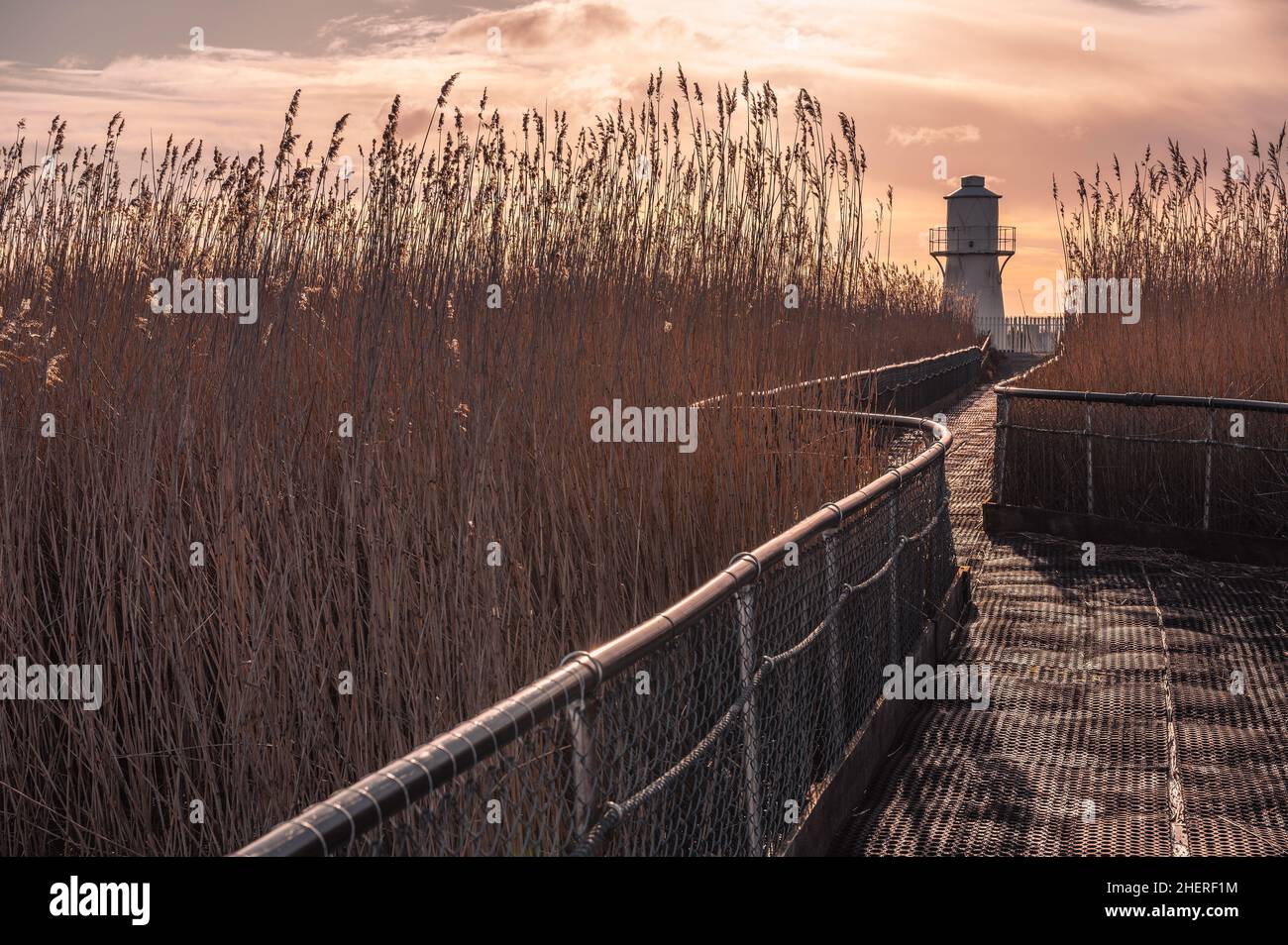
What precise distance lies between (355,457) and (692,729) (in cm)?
109

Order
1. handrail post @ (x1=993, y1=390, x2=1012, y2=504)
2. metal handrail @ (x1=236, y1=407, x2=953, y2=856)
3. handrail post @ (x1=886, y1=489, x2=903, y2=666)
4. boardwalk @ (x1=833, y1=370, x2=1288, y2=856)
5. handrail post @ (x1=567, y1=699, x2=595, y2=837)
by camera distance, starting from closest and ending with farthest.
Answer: metal handrail @ (x1=236, y1=407, x2=953, y2=856) → handrail post @ (x1=567, y1=699, x2=595, y2=837) → boardwalk @ (x1=833, y1=370, x2=1288, y2=856) → handrail post @ (x1=886, y1=489, x2=903, y2=666) → handrail post @ (x1=993, y1=390, x2=1012, y2=504)

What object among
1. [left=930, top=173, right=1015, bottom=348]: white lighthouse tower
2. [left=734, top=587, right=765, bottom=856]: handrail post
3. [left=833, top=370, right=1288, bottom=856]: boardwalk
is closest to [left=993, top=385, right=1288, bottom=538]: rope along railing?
[left=833, top=370, right=1288, bottom=856]: boardwalk

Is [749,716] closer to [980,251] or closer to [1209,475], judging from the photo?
[1209,475]

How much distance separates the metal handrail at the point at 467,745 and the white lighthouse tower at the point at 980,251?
43.3m

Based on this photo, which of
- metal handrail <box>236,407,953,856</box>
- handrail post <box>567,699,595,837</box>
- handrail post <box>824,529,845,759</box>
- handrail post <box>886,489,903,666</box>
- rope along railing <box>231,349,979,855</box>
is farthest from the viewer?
handrail post <box>886,489,903,666</box>

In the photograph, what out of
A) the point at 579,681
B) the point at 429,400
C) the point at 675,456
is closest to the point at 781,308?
the point at 675,456

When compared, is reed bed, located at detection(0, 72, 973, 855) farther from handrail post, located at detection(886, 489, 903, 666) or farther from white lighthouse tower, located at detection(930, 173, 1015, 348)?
white lighthouse tower, located at detection(930, 173, 1015, 348)

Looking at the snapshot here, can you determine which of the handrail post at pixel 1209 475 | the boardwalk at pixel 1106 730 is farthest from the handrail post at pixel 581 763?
the handrail post at pixel 1209 475

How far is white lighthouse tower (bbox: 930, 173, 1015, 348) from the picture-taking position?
44031 mm

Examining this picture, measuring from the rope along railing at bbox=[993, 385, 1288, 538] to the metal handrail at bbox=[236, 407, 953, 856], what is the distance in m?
5.54

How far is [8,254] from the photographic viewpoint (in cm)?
524

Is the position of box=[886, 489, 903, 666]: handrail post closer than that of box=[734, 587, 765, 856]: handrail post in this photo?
No

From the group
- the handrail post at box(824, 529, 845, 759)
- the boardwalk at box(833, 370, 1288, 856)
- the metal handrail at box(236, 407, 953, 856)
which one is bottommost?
the boardwalk at box(833, 370, 1288, 856)
